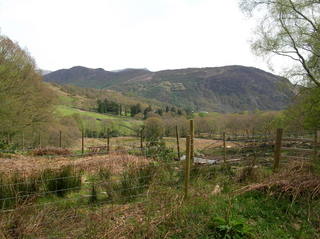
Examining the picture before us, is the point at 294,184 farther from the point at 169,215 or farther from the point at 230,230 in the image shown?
the point at 169,215

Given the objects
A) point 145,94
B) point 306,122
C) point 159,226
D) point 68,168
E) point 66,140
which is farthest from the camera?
point 145,94

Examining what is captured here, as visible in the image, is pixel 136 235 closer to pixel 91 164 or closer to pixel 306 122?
pixel 91 164

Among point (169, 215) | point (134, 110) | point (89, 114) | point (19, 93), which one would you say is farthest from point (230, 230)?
point (134, 110)

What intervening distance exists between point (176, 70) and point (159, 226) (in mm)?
193824

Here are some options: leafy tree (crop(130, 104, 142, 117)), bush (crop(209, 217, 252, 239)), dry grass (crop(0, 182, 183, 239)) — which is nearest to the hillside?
leafy tree (crop(130, 104, 142, 117))

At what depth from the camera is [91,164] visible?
7270 mm

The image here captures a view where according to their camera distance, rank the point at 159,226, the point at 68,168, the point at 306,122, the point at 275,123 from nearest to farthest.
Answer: the point at 159,226 → the point at 68,168 → the point at 306,122 → the point at 275,123

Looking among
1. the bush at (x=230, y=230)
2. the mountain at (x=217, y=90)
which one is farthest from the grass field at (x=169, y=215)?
the mountain at (x=217, y=90)

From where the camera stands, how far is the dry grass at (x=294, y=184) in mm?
4355

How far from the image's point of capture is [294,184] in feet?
14.7

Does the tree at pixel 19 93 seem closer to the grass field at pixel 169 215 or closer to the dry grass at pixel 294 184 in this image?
the grass field at pixel 169 215

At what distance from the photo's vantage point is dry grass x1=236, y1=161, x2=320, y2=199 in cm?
435

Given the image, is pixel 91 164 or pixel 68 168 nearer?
pixel 68 168

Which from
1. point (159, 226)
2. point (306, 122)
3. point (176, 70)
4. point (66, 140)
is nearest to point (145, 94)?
point (176, 70)
